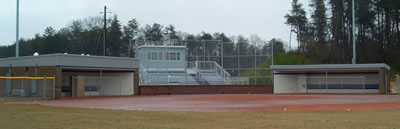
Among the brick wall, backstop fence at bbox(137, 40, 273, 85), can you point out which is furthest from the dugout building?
backstop fence at bbox(137, 40, 273, 85)

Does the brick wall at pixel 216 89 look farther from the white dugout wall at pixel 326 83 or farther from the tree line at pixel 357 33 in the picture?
the tree line at pixel 357 33

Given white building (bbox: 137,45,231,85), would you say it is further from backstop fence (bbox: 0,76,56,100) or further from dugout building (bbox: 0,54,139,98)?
backstop fence (bbox: 0,76,56,100)

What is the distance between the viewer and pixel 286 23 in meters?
82.8

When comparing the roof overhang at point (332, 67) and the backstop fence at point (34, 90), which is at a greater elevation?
the roof overhang at point (332, 67)

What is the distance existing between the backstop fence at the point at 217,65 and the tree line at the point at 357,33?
66.9 feet

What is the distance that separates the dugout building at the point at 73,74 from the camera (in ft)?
121

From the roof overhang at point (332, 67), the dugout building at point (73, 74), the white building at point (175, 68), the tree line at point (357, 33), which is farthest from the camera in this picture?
the tree line at point (357, 33)

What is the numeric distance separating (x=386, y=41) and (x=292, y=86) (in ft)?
89.4

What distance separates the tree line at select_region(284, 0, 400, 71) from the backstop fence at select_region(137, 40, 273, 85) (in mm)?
20402

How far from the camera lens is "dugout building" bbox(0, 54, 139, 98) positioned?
36.8 meters

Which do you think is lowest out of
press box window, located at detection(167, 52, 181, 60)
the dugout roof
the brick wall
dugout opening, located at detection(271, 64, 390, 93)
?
the brick wall

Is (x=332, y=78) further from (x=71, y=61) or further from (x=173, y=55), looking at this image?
(x=71, y=61)

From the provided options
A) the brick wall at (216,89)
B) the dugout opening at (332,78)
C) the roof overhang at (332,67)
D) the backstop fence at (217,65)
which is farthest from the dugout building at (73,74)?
the dugout opening at (332,78)

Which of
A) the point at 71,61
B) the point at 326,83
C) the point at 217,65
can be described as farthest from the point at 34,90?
the point at 326,83
